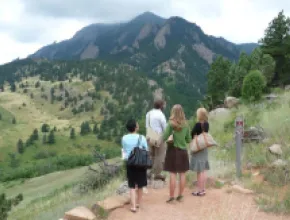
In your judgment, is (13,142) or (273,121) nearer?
(273,121)

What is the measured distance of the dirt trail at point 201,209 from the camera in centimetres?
651

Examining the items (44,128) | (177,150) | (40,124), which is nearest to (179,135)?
(177,150)

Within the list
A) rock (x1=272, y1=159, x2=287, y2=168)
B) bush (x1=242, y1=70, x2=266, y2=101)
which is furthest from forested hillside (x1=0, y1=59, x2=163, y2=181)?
rock (x1=272, y1=159, x2=287, y2=168)

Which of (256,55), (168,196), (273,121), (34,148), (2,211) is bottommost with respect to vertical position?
(34,148)

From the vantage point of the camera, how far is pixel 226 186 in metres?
8.54

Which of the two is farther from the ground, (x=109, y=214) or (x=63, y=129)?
(x=109, y=214)

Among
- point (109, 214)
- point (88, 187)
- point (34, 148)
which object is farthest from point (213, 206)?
point (34, 148)

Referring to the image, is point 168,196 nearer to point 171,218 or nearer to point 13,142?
point 171,218

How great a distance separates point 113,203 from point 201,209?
182 centimetres

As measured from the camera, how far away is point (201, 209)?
697cm

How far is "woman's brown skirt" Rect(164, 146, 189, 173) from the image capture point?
7359mm

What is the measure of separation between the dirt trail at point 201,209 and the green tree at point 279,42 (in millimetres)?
30663

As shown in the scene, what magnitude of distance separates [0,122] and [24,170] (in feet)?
333

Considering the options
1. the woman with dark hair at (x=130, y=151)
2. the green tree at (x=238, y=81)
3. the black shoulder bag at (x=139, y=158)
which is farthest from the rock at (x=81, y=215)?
the green tree at (x=238, y=81)
